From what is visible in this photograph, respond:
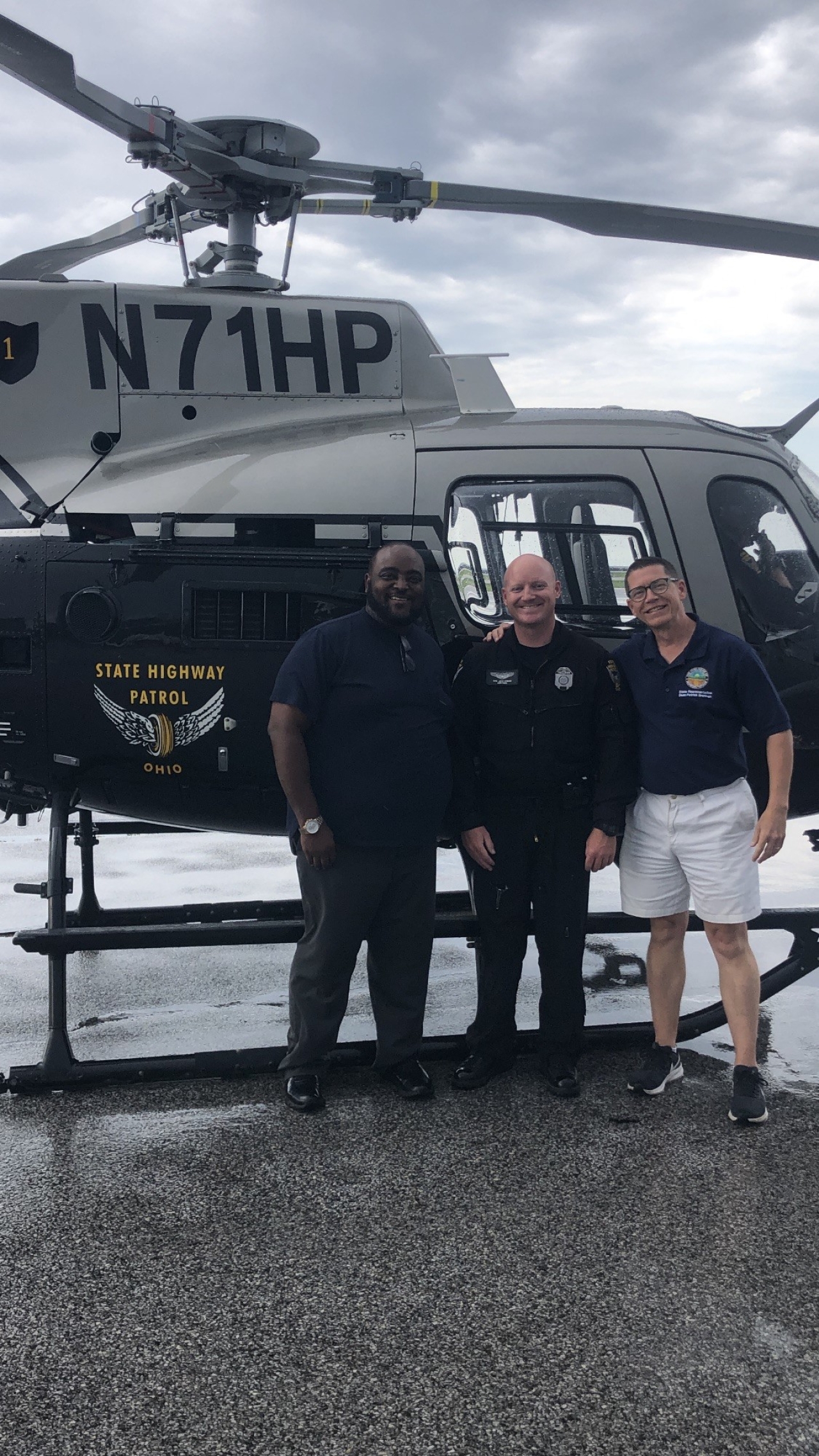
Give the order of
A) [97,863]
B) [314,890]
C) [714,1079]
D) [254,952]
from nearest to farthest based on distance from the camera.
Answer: [314,890]
[714,1079]
[254,952]
[97,863]

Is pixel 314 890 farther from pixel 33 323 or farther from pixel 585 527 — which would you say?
pixel 33 323

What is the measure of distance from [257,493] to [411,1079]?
229 cm

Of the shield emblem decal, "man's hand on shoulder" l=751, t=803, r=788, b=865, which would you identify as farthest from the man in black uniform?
the shield emblem decal

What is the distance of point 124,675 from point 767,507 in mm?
2717

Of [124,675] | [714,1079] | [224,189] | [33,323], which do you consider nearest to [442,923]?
[714,1079]

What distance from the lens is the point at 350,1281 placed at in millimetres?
2791

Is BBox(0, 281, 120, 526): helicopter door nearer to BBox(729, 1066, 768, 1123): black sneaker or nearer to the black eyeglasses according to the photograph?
the black eyeglasses

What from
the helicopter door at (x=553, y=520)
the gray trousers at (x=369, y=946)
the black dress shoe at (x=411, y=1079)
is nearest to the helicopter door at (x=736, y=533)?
the helicopter door at (x=553, y=520)

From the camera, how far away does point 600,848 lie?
388 centimetres

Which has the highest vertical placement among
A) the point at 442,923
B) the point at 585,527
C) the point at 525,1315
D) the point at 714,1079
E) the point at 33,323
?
the point at 33,323

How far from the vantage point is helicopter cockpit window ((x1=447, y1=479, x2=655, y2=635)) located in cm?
441

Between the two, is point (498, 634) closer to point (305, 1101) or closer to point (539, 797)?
point (539, 797)

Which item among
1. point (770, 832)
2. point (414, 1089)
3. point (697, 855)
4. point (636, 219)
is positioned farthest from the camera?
point (636, 219)

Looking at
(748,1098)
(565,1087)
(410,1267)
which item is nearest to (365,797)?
(565,1087)
